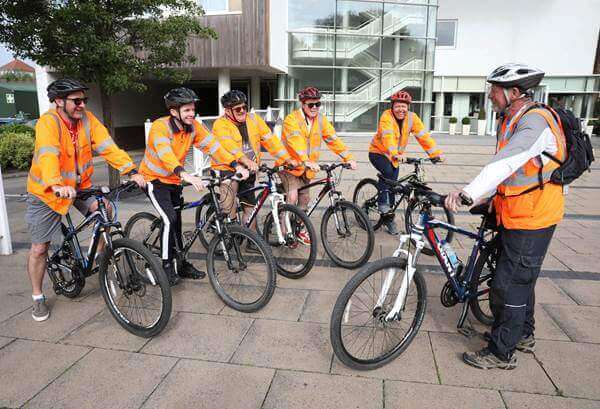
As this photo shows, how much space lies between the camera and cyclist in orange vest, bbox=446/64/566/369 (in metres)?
2.42

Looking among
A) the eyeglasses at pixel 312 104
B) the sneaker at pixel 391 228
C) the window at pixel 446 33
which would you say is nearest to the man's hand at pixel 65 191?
the eyeglasses at pixel 312 104

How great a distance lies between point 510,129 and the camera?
8.51 ft

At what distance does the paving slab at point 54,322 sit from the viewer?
3262 millimetres

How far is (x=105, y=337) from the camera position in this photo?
10.5 feet

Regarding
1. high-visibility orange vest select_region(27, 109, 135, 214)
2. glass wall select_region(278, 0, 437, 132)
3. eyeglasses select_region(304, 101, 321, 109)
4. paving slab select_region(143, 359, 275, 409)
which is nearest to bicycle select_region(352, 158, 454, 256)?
eyeglasses select_region(304, 101, 321, 109)

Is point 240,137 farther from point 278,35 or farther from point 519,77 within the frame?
point 278,35

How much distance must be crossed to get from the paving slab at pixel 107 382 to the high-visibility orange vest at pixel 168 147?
58.8 inches

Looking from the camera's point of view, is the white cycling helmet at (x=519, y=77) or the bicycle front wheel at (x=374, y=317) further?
the bicycle front wheel at (x=374, y=317)

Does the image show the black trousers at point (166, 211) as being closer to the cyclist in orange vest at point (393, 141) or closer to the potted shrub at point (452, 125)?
the cyclist in orange vest at point (393, 141)

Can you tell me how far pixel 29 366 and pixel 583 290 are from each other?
14.8 ft

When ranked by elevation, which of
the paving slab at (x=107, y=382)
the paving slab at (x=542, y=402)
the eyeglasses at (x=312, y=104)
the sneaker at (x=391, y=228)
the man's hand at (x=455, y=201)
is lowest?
the paving slab at (x=107, y=382)

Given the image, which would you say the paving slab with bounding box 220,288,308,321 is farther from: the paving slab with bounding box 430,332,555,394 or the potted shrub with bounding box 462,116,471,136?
the potted shrub with bounding box 462,116,471,136

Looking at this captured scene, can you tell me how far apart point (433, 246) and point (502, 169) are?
2.51 ft

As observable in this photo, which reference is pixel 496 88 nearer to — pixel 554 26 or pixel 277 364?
pixel 277 364
